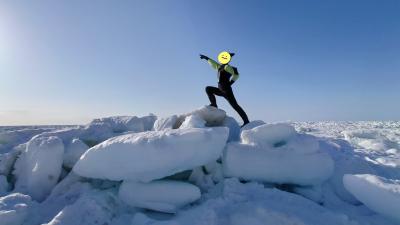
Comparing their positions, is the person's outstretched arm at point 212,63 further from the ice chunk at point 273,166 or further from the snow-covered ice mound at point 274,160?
the ice chunk at point 273,166

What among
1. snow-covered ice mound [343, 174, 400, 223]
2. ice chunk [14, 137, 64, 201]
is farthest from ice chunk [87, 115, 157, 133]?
snow-covered ice mound [343, 174, 400, 223]

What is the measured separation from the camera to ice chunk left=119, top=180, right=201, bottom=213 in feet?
9.99

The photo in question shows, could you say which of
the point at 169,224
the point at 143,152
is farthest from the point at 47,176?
the point at 169,224

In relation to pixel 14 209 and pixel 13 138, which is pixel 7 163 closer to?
pixel 14 209

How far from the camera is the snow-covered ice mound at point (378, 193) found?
2855 millimetres

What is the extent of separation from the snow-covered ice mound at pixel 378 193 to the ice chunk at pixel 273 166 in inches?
18.7

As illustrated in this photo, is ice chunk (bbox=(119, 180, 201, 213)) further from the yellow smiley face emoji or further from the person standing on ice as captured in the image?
the yellow smiley face emoji

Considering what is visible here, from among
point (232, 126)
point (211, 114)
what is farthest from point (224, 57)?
point (232, 126)

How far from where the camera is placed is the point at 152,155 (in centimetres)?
314

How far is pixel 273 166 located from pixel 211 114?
5.48 feet

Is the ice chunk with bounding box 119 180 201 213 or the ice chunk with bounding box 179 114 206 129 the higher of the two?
the ice chunk with bounding box 179 114 206 129

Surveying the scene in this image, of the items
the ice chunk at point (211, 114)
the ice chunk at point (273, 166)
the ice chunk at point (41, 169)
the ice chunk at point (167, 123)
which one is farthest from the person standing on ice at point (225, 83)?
the ice chunk at point (41, 169)

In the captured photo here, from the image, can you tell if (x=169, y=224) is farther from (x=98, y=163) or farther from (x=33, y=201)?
(x=33, y=201)

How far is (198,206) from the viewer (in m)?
3.02
